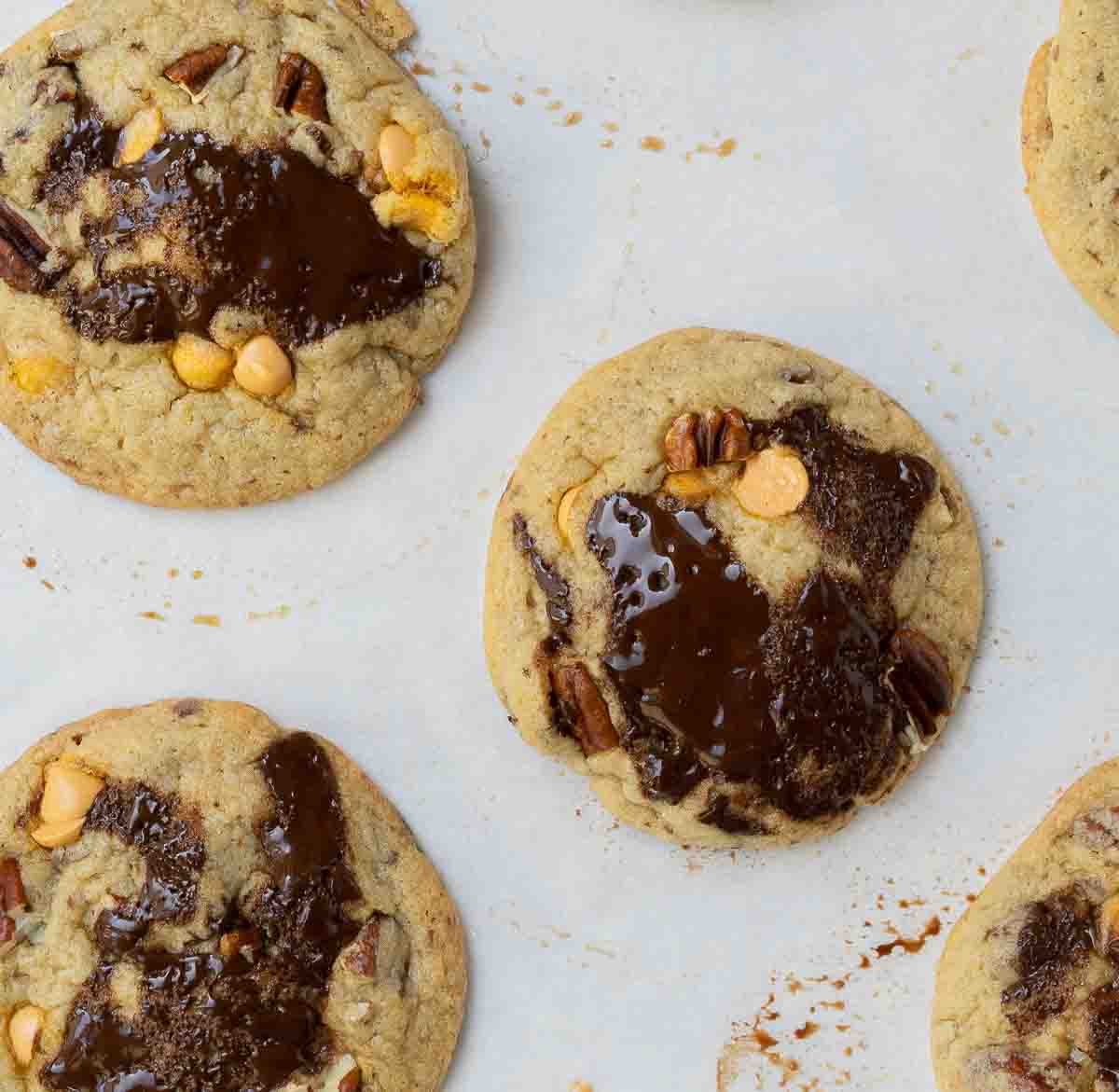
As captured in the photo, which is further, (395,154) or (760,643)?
(395,154)

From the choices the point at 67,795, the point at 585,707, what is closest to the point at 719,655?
the point at 585,707

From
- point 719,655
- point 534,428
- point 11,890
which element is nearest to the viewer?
point 719,655

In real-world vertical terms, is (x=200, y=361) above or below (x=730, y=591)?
above

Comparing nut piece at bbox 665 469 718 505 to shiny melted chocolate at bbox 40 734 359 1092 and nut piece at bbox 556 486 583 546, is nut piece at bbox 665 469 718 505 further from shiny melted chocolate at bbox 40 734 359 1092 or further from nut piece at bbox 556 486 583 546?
shiny melted chocolate at bbox 40 734 359 1092

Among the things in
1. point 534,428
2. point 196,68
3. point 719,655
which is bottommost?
point 719,655

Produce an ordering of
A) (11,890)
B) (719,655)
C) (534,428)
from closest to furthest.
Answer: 1. (719,655)
2. (11,890)
3. (534,428)

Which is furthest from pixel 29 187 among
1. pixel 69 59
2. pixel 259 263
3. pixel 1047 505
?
pixel 1047 505

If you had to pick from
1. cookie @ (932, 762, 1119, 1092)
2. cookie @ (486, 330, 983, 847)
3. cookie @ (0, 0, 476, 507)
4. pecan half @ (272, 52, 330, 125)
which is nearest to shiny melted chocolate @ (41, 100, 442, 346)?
cookie @ (0, 0, 476, 507)

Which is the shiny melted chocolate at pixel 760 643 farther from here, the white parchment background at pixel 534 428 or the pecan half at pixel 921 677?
the white parchment background at pixel 534 428

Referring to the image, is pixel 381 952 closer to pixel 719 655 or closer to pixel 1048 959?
pixel 719 655
